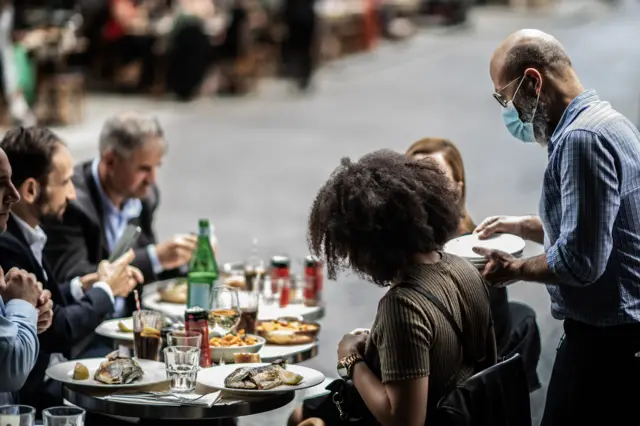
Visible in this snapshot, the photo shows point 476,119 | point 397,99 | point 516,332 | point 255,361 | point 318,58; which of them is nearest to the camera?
point 255,361

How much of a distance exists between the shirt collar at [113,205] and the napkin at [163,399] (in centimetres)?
164

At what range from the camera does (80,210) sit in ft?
15.2

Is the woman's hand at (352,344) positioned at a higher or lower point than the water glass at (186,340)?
higher

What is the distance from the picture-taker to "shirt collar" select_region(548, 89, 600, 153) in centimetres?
330

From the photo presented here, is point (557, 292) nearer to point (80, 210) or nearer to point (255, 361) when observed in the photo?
point (255, 361)

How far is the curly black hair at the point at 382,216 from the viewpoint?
295 centimetres

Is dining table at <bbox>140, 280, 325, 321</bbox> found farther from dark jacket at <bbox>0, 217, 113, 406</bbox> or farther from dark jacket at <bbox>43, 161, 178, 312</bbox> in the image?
dark jacket at <bbox>0, 217, 113, 406</bbox>

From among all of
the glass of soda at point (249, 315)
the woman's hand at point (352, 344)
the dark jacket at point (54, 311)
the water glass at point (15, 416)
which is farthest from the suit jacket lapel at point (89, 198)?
the water glass at point (15, 416)

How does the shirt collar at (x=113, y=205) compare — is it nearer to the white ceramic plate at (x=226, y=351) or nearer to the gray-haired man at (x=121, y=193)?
the gray-haired man at (x=121, y=193)

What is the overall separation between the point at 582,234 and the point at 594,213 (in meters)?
0.06

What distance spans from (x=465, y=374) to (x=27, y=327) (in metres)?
1.13

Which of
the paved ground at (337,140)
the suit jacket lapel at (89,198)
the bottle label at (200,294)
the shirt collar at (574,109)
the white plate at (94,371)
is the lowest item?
the paved ground at (337,140)

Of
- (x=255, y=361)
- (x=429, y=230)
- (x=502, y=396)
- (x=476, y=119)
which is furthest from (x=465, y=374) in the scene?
(x=476, y=119)

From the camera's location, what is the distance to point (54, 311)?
3.89 metres
